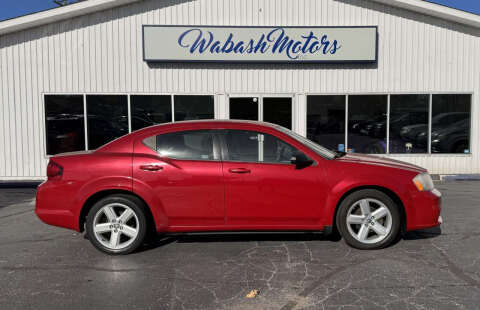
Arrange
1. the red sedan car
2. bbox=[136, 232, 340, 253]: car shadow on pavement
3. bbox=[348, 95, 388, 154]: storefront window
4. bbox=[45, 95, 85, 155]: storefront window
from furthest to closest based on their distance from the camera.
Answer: bbox=[348, 95, 388, 154]: storefront window
bbox=[45, 95, 85, 155]: storefront window
bbox=[136, 232, 340, 253]: car shadow on pavement
the red sedan car

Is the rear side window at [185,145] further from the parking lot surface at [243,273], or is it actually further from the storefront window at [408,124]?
the storefront window at [408,124]

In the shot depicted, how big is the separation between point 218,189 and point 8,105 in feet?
28.9

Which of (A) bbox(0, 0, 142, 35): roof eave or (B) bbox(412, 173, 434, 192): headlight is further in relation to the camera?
(A) bbox(0, 0, 142, 35): roof eave

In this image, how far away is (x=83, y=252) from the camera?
525cm

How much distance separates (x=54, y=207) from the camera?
508cm

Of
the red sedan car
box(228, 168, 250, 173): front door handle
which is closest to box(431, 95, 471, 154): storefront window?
the red sedan car

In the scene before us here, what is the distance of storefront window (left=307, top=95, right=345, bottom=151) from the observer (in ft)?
38.2

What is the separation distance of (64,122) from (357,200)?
9.09m

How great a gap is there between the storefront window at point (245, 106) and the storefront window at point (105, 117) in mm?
2953

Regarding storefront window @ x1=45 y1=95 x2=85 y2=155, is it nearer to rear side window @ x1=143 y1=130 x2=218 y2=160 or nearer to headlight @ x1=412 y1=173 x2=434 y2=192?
rear side window @ x1=143 y1=130 x2=218 y2=160

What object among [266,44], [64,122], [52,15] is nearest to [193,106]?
[266,44]

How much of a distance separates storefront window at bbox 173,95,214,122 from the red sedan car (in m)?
6.42

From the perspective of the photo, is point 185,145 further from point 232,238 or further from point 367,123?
point 367,123

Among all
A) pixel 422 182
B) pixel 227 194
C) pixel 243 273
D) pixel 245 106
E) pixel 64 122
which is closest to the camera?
pixel 243 273
